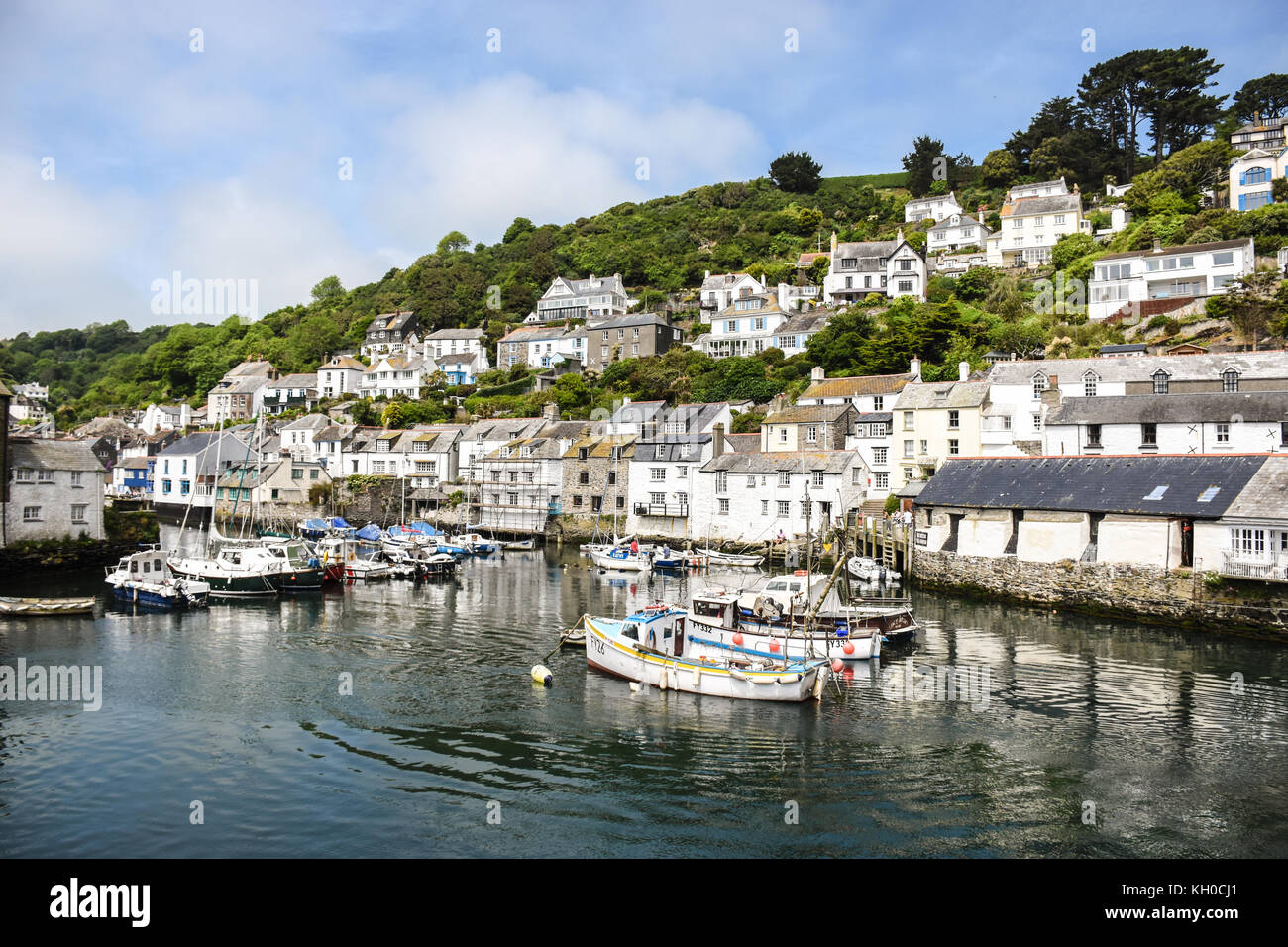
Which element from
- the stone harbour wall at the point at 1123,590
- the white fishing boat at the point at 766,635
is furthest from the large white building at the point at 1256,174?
the white fishing boat at the point at 766,635

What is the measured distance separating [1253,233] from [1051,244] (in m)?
19.9

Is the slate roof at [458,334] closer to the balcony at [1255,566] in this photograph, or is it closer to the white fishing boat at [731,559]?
the white fishing boat at [731,559]

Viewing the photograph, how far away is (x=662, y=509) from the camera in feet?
203

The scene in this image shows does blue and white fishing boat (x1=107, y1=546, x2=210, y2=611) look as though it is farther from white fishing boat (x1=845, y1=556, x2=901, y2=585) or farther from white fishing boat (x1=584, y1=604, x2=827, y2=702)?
white fishing boat (x1=845, y1=556, x2=901, y2=585)

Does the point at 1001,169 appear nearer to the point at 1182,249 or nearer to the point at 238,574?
the point at 1182,249

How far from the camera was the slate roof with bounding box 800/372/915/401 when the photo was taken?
60.4 metres

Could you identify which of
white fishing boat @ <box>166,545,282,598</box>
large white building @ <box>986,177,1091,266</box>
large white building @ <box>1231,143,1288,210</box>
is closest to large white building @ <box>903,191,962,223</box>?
large white building @ <box>986,177,1091,266</box>

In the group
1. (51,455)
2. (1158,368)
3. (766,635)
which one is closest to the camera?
(766,635)

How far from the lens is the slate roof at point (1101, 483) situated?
35.2 metres

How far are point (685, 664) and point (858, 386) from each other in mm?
41786

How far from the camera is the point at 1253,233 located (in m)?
67.3

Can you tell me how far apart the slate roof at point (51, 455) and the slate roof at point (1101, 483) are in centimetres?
4983

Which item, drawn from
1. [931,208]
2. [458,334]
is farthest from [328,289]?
[931,208]

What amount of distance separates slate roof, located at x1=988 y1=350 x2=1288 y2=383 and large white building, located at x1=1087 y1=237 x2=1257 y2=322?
18.5 metres
